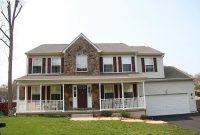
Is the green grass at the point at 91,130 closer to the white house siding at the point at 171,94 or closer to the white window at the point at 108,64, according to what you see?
the white window at the point at 108,64

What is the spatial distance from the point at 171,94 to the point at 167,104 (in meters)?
1.13

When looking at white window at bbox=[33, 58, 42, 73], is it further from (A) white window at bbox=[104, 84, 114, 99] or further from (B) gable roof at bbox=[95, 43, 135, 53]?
(A) white window at bbox=[104, 84, 114, 99]

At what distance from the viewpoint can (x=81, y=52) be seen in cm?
2675

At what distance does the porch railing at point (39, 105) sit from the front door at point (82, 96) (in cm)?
200

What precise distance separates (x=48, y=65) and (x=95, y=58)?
4.72 metres

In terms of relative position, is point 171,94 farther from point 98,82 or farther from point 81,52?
point 81,52

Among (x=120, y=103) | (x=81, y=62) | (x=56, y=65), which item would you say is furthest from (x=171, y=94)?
(x=56, y=65)

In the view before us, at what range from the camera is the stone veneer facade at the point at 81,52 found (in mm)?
26500

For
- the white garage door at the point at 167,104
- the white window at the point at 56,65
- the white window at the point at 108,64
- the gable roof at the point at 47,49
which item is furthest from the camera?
the white garage door at the point at 167,104

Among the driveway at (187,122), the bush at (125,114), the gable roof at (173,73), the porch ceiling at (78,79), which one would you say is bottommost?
the driveway at (187,122)

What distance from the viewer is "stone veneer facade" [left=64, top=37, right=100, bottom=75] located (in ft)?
86.9

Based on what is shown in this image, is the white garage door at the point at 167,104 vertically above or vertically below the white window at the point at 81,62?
below

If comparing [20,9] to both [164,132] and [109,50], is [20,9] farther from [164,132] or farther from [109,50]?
[164,132]

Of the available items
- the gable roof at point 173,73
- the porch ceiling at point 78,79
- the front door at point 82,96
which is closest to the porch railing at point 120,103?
the porch ceiling at point 78,79
